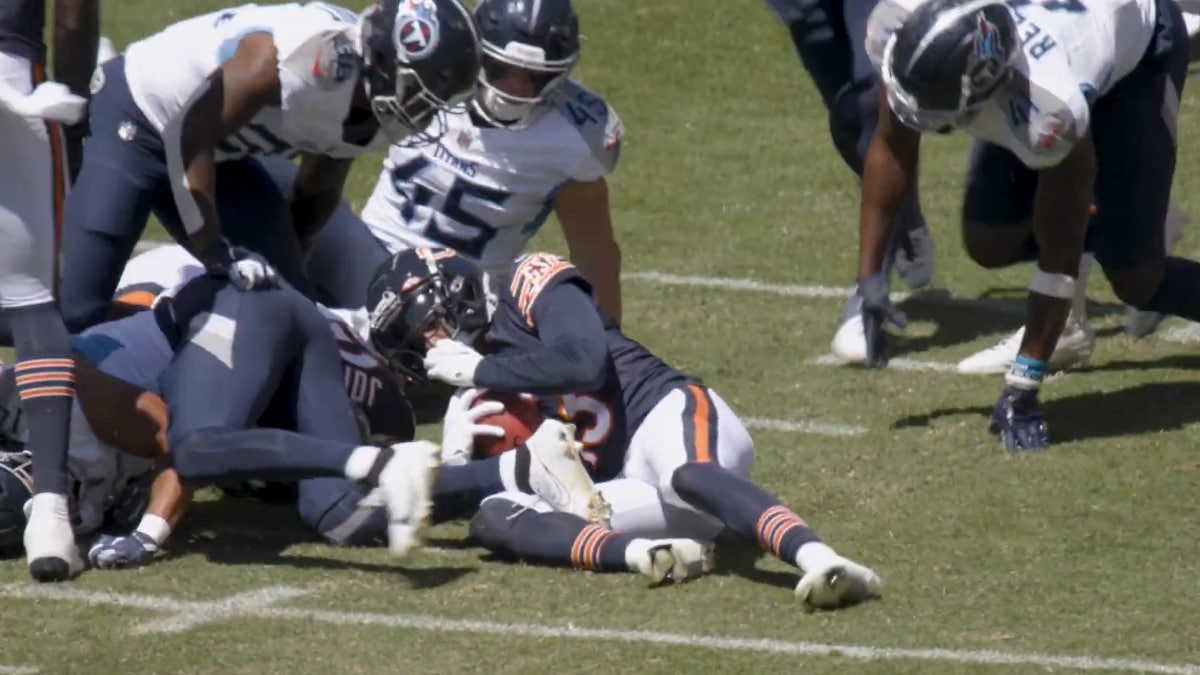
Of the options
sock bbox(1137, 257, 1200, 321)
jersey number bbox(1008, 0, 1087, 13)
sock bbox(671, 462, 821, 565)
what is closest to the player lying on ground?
sock bbox(671, 462, 821, 565)

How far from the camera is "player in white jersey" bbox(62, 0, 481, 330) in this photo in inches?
203

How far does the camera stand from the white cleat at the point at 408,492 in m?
4.63

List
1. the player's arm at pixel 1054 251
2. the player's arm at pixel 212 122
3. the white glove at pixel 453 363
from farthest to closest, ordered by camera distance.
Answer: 1. the player's arm at pixel 1054 251
2. the player's arm at pixel 212 122
3. the white glove at pixel 453 363

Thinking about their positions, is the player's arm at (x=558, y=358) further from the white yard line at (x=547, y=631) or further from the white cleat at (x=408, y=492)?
the white yard line at (x=547, y=631)

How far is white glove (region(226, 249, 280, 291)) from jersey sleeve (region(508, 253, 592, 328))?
560mm

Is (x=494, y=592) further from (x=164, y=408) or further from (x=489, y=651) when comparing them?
(x=164, y=408)

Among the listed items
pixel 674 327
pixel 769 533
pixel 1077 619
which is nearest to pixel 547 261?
pixel 769 533

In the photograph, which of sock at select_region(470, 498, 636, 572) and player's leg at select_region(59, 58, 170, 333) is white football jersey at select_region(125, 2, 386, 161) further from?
sock at select_region(470, 498, 636, 572)

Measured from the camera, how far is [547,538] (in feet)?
15.7

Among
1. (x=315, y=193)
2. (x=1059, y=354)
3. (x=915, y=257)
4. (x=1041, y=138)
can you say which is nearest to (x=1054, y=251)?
(x=1041, y=138)

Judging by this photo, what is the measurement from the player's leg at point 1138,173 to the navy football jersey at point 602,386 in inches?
61.3

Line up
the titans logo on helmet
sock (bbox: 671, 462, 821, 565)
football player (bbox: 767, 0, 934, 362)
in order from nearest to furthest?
sock (bbox: 671, 462, 821, 565)
the titans logo on helmet
football player (bbox: 767, 0, 934, 362)

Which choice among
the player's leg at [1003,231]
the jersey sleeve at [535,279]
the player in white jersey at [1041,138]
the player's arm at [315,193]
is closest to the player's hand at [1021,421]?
the player in white jersey at [1041,138]

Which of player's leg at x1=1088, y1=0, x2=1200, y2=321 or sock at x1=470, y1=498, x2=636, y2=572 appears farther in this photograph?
player's leg at x1=1088, y1=0, x2=1200, y2=321
